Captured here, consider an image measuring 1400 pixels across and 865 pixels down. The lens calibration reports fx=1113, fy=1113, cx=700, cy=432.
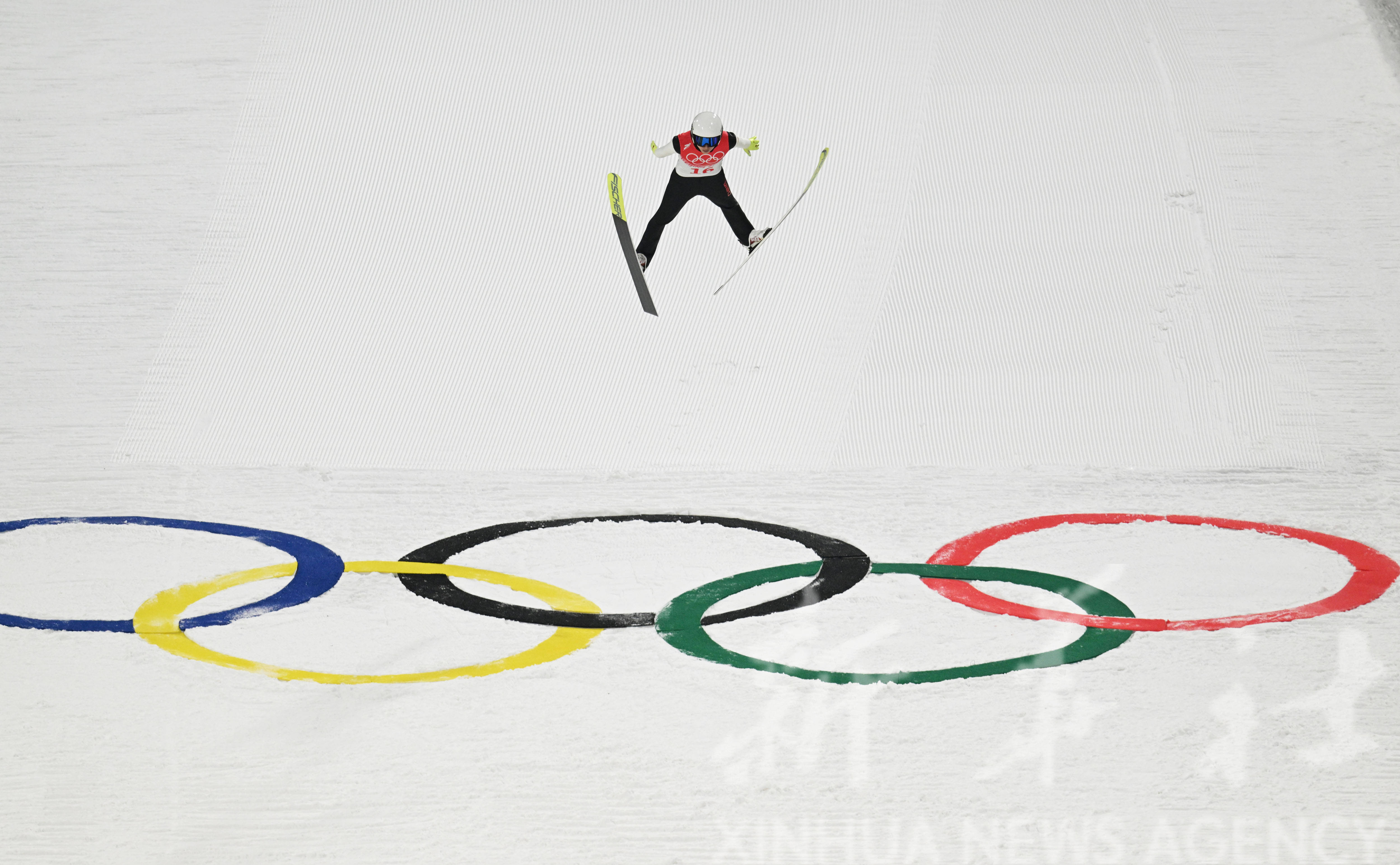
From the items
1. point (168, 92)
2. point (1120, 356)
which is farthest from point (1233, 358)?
point (168, 92)

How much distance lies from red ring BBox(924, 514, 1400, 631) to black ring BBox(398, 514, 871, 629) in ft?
1.16

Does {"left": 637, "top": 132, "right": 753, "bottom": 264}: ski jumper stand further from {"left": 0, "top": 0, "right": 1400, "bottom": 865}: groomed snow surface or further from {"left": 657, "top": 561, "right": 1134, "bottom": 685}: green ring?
{"left": 657, "top": 561, "right": 1134, "bottom": 685}: green ring

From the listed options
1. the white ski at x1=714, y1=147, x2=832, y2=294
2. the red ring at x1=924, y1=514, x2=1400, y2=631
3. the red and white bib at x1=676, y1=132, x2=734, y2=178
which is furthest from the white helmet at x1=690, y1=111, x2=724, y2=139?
the red ring at x1=924, y1=514, x2=1400, y2=631

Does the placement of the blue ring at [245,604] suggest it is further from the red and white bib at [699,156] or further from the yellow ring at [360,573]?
the red and white bib at [699,156]

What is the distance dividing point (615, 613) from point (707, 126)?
3.33m

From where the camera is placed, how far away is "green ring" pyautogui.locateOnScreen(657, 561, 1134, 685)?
11.2ft

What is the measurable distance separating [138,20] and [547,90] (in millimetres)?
3772

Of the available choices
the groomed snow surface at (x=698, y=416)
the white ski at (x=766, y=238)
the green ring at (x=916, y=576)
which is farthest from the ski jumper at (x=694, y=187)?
the green ring at (x=916, y=576)

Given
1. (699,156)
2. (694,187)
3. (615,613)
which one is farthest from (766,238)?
(615,613)

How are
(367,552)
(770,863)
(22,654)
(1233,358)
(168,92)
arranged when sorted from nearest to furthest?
(770,863)
(22,654)
(367,552)
(1233,358)
(168,92)

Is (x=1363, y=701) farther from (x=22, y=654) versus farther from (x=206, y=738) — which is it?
(x=22, y=654)

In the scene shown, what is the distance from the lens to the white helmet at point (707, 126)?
20.5 ft

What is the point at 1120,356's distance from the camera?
618 cm

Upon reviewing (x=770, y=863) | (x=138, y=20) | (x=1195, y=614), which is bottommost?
(x=770, y=863)
